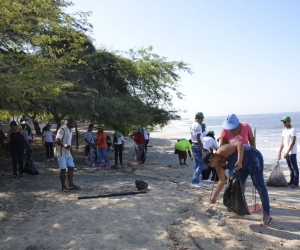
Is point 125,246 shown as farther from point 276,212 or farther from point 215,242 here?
point 276,212

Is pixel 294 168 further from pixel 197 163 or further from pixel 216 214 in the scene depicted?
pixel 216 214

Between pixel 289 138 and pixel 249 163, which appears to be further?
pixel 289 138

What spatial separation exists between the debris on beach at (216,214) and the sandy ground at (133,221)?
68 millimetres

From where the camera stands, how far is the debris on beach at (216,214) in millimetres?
4742

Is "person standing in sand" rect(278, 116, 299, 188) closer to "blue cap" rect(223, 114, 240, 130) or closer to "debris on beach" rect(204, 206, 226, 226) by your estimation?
"blue cap" rect(223, 114, 240, 130)

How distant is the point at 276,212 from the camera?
5.34 metres

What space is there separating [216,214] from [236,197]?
45 centimetres

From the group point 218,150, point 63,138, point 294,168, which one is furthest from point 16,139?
point 294,168

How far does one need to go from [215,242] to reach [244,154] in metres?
1.38

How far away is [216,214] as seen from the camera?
4.97 metres

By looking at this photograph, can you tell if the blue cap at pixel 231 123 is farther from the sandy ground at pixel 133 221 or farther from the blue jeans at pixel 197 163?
the blue jeans at pixel 197 163

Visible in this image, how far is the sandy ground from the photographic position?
4211 mm

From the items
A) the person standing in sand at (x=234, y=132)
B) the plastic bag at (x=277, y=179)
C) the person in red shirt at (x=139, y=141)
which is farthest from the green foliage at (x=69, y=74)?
the plastic bag at (x=277, y=179)

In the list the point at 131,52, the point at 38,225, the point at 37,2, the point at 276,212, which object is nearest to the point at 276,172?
the point at 276,212
